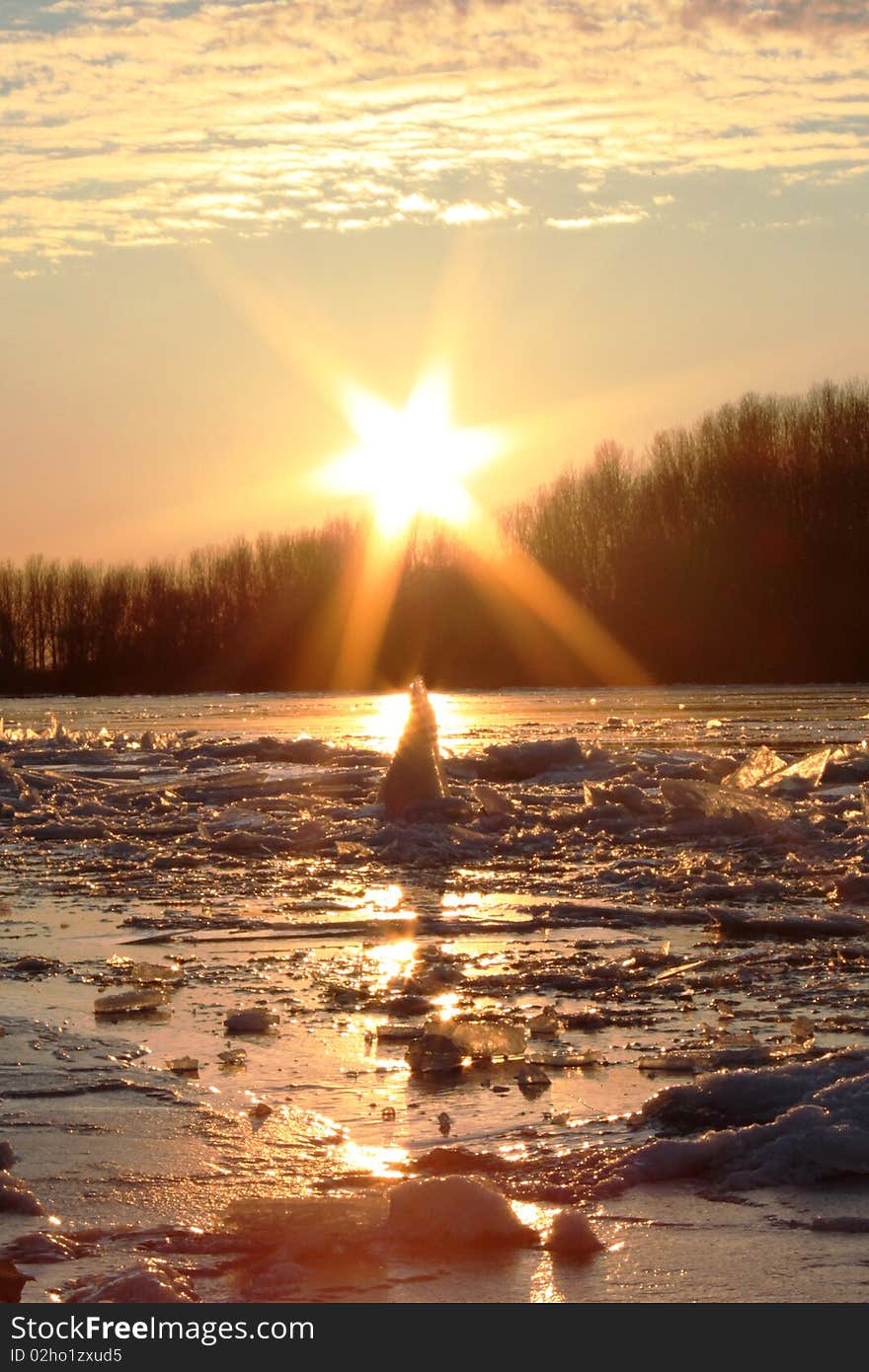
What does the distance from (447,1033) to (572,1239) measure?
1.85 m

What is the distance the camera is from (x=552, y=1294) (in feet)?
10.9

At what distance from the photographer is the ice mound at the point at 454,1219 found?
12.0ft

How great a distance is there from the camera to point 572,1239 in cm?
360

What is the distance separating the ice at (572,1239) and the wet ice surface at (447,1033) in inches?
1.6

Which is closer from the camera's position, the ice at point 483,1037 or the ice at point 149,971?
the ice at point 483,1037

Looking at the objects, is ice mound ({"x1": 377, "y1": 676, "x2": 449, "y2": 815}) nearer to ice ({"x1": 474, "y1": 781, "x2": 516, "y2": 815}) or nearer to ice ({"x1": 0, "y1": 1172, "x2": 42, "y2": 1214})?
ice ({"x1": 474, "y1": 781, "x2": 516, "y2": 815})

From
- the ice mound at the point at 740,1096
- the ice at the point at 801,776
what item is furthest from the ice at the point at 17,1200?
the ice at the point at 801,776

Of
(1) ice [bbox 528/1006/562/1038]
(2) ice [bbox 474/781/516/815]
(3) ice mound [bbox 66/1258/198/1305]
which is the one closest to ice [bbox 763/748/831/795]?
(2) ice [bbox 474/781/516/815]

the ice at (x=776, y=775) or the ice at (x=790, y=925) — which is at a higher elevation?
the ice at (x=776, y=775)

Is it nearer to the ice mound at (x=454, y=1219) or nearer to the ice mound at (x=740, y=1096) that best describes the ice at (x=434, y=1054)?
the ice mound at (x=740, y=1096)

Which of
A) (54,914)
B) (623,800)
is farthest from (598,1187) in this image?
(623,800)

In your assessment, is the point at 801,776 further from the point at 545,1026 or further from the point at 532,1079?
the point at 532,1079

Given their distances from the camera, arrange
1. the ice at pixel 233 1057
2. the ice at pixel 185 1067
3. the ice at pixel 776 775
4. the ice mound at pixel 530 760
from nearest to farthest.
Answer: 1. the ice at pixel 185 1067
2. the ice at pixel 233 1057
3. the ice at pixel 776 775
4. the ice mound at pixel 530 760

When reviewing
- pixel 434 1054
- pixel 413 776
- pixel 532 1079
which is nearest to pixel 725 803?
pixel 413 776
